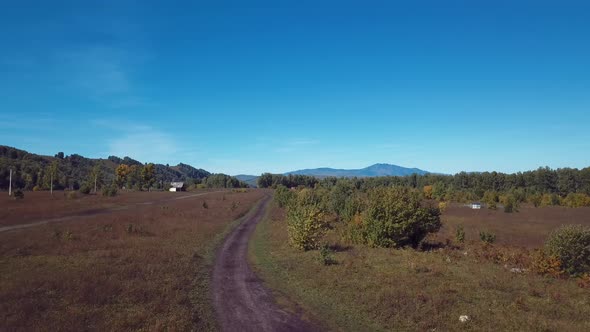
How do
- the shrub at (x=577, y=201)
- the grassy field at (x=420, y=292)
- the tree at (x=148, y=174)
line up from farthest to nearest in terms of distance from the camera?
the tree at (x=148, y=174), the shrub at (x=577, y=201), the grassy field at (x=420, y=292)

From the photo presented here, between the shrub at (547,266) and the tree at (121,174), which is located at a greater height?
the tree at (121,174)

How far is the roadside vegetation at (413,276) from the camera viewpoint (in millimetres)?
13016

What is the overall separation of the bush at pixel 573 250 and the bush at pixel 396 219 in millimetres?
9773

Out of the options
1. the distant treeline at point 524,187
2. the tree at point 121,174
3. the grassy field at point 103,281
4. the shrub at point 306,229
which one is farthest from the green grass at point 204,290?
the tree at point 121,174

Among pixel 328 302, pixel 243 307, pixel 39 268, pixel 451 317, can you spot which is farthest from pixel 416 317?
pixel 39 268

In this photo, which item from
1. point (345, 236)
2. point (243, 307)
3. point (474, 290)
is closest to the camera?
point (243, 307)

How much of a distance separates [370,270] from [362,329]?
8188mm

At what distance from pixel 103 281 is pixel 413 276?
14.9 meters

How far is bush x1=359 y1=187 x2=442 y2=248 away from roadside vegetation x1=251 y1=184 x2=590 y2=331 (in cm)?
8

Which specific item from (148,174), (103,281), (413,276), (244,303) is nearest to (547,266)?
(413,276)

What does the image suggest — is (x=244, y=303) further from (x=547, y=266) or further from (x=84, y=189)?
(x=84, y=189)

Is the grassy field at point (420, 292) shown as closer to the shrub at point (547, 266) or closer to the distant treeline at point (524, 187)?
the shrub at point (547, 266)

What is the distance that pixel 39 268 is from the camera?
64.3 ft

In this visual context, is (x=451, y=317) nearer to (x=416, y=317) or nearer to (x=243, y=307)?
(x=416, y=317)
